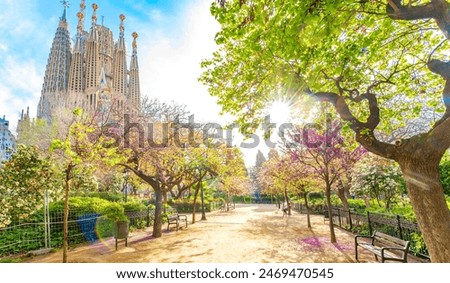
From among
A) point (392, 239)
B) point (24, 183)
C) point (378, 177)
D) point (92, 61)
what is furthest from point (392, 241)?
point (92, 61)

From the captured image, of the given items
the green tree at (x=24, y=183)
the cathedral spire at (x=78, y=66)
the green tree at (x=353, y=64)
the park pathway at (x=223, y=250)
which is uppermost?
the cathedral spire at (x=78, y=66)

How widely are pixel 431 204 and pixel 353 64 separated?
10.8 ft

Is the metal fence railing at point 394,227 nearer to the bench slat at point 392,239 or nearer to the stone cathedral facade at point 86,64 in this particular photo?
the bench slat at point 392,239

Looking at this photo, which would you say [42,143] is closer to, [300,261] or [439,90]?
[300,261]

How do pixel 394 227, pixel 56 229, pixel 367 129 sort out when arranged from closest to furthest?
pixel 367 129
pixel 394 227
pixel 56 229

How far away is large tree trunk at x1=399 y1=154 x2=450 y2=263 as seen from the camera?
3.91 m

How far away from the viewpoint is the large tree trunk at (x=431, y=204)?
3912mm

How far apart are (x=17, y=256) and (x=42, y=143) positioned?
2134 cm

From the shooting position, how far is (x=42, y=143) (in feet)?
82.5

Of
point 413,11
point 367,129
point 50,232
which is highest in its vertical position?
point 413,11

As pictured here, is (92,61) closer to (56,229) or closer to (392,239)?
(56,229)

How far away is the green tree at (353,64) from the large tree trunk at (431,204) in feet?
0.04

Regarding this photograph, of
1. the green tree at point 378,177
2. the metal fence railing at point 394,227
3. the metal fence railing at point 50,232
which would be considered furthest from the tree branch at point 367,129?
the metal fence railing at point 50,232

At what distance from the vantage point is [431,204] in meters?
4.02
